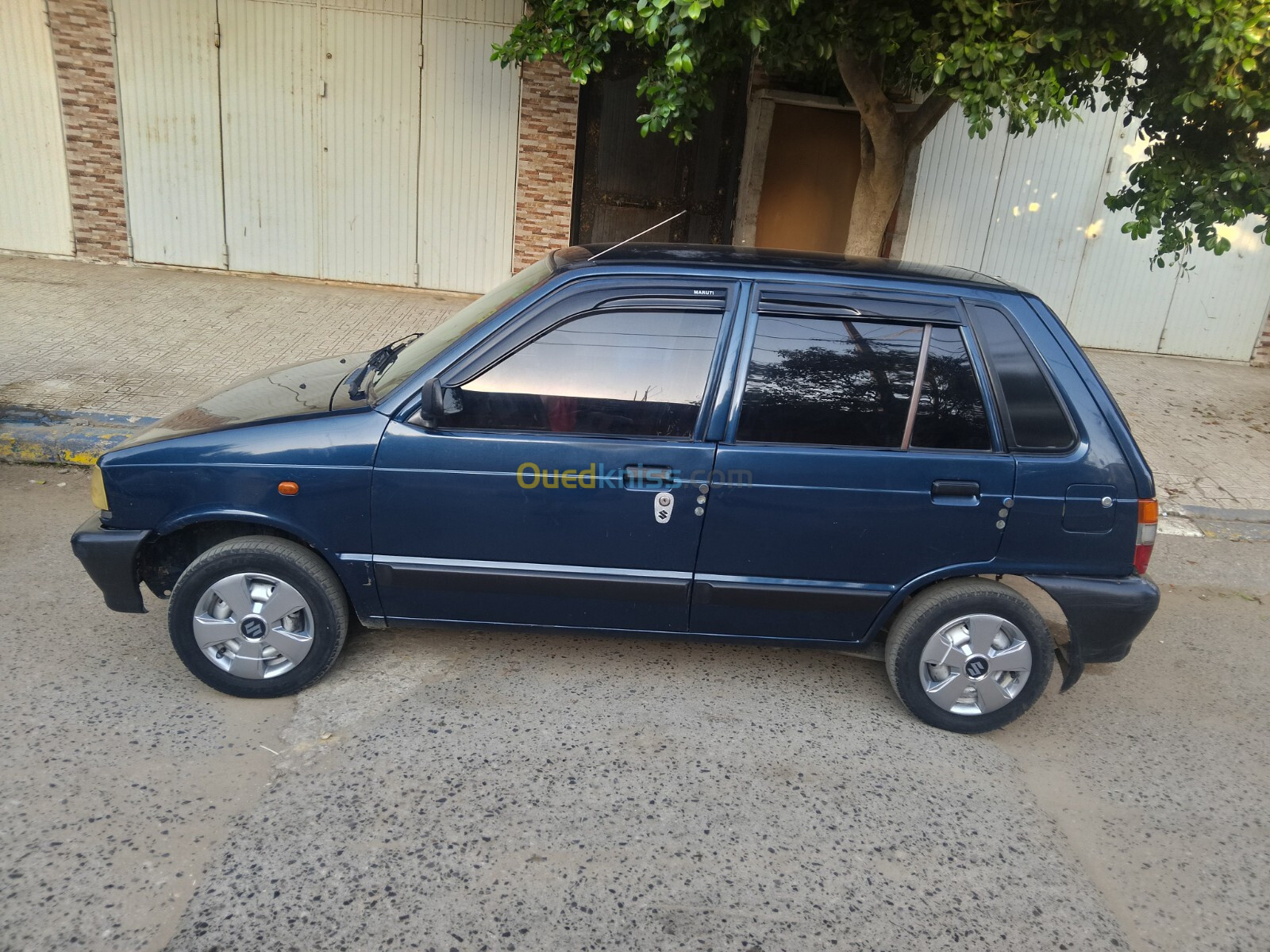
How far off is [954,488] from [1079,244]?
8.19 meters

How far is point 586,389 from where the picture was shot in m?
3.80

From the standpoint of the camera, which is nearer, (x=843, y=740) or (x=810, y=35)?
(x=843, y=740)

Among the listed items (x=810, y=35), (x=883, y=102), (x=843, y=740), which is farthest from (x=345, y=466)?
(x=883, y=102)

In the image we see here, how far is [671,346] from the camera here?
12.6 feet

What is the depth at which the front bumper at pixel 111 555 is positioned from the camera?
12.5ft

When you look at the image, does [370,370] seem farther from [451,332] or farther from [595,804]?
[595,804]

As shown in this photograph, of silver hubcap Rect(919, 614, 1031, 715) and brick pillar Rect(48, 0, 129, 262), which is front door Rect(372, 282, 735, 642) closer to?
silver hubcap Rect(919, 614, 1031, 715)

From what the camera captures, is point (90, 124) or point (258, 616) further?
point (90, 124)

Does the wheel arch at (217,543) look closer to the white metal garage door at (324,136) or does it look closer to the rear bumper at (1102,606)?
the rear bumper at (1102,606)

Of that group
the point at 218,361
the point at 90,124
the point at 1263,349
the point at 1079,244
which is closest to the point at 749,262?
the point at 218,361

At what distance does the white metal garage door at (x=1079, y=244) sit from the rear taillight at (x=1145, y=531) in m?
7.25

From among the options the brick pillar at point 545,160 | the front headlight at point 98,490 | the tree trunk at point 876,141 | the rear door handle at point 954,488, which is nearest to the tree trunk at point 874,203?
the tree trunk at point 876,141

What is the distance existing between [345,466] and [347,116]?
7614 millimetres

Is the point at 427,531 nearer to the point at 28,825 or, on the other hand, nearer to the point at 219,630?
the point at 219,630
